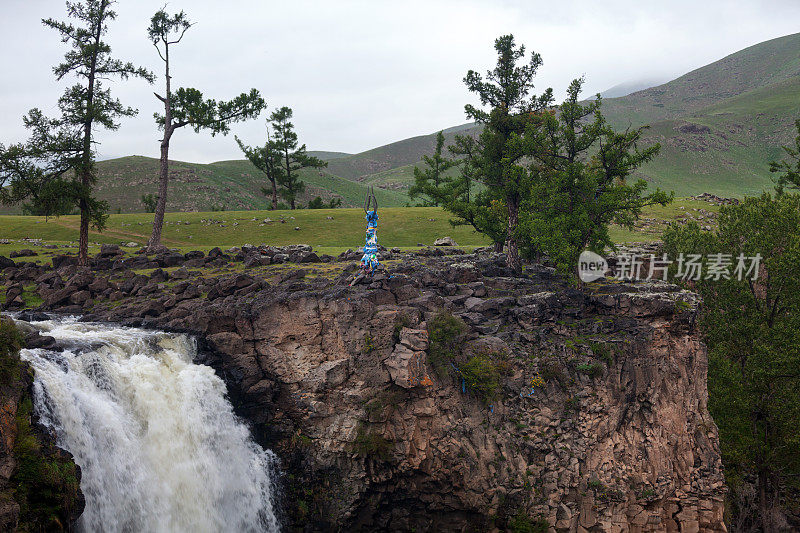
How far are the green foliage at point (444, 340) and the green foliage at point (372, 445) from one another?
4176 mm

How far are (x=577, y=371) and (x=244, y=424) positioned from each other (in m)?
16.8

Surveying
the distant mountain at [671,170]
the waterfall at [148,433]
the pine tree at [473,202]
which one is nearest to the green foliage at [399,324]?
the waterfall at [148,433]

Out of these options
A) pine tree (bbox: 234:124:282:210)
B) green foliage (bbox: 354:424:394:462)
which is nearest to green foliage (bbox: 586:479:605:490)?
green foliage (bbox: 354:424:394:462)

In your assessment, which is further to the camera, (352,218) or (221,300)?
(352,218)

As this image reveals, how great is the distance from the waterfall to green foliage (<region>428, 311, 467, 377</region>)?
29.8ft

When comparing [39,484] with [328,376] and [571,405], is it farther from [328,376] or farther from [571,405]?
[571,405]

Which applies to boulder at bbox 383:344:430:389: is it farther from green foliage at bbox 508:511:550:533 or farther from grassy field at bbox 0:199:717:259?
grassy field at bbox 0:199:717:259

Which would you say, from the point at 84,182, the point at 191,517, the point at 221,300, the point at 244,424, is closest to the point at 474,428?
the point at 244,424

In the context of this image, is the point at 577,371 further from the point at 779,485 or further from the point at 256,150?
the point at 256,150

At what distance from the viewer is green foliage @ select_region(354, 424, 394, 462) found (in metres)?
22.4

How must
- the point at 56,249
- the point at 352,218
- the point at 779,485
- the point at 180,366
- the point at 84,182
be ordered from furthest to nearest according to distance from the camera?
the point at 352,218, the point at 56,249, the point at 84,182, the point at 779,485, the point at 180,366

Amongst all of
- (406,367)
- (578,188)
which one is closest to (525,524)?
(406,367)

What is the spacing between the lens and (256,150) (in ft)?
238

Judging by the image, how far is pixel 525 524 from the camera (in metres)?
23.0
